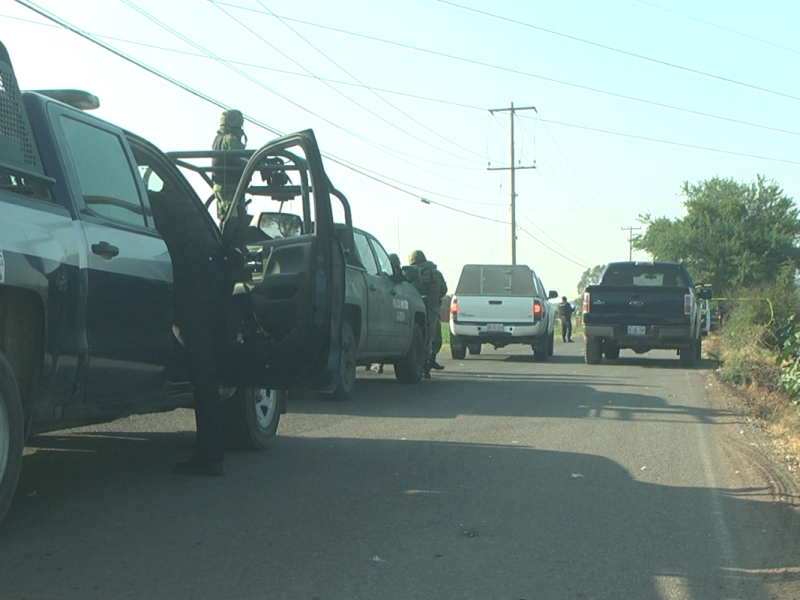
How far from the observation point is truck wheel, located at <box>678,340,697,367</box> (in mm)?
19433

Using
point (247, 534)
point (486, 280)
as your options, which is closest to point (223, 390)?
point (247, 534)

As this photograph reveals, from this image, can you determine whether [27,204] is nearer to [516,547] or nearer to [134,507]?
[134,507]

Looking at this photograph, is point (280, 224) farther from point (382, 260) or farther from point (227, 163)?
point (382, 260)

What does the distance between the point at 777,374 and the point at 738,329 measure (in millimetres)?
3898

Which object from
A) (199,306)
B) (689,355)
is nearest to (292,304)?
(199,306)

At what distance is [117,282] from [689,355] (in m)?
15.9

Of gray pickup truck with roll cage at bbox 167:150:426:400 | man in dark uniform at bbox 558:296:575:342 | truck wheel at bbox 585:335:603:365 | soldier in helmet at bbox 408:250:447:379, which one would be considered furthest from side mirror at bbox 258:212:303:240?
man in dark uniform at bbox 558:296:575:342

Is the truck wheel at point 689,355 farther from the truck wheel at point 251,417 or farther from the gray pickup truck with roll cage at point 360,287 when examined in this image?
the truck wheel at point 251,417

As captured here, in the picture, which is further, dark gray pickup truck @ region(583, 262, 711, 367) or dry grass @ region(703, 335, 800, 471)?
dark gray pickup truck @ region(583, 262, 711, 367)

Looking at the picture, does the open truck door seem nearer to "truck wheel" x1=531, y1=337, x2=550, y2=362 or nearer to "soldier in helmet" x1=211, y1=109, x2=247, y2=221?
"soldier in helmet" x1=211, y1=109, x2=247, y2=221

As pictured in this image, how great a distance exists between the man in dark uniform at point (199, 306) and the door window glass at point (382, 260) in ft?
19.8

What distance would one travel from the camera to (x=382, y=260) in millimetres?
12961

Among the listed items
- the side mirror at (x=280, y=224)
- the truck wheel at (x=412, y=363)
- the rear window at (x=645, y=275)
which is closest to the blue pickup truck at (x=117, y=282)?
the side mirror at (x=280, y=224)

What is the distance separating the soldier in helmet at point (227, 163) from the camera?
7773mm
